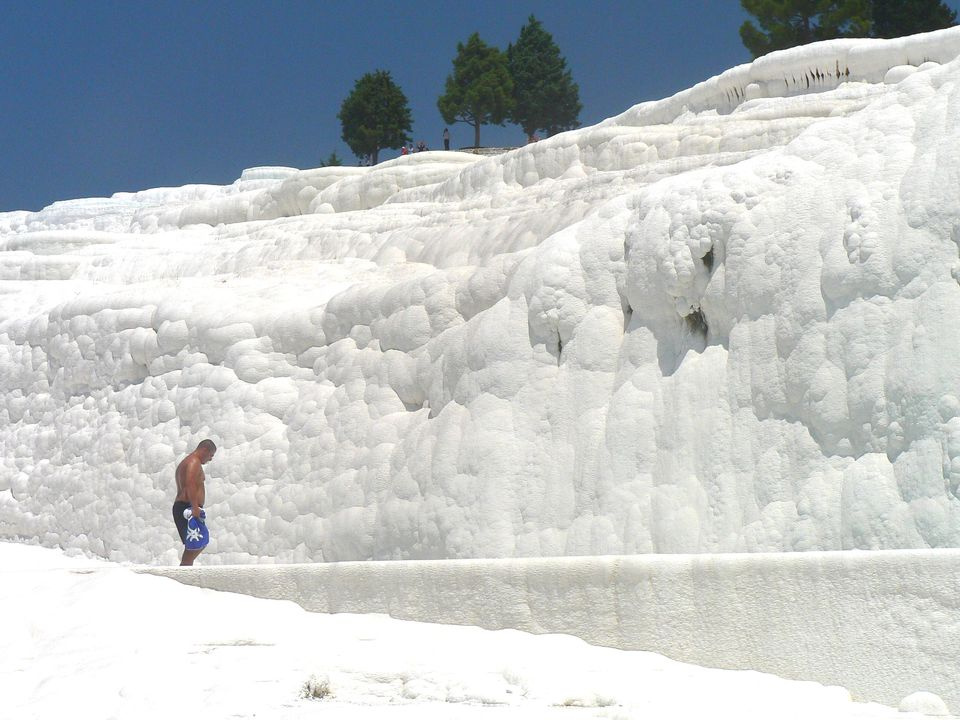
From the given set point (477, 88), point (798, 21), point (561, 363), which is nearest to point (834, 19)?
point (798, 21)

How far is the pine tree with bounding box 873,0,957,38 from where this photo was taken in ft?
104

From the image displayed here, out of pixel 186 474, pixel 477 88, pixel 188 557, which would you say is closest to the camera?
pixel 188 557

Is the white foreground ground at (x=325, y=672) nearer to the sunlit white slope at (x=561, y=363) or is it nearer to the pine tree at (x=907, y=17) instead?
the sunlit white slope at (x=561, y=363)

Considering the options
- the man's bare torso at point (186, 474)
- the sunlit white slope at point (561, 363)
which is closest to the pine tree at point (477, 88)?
the sunlit white slope at point (561, 363)

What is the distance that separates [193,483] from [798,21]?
27239 millimetres

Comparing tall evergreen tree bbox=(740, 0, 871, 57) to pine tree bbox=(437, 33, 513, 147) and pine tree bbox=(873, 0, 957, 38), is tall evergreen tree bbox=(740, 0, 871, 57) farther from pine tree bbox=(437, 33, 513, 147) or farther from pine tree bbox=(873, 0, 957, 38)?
pine tree bbox=(437, 33, 513, 147)

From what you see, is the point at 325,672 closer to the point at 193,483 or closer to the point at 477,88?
the point at 193,483

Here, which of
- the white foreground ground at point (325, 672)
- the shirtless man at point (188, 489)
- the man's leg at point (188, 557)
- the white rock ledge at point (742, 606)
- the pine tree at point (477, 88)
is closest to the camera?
the white foreground ground at point (325, 672)

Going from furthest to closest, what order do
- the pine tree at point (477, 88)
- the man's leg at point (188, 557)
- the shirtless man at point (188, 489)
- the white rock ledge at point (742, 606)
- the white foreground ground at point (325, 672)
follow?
the pine tree at point (477, 88) < the shirtless man at point (188, 489) < the man's leg at point (188, 557) < the white rock ledge at point (742, 606) < the white foreground ground at point (325, 672)

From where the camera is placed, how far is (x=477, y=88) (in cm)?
4169

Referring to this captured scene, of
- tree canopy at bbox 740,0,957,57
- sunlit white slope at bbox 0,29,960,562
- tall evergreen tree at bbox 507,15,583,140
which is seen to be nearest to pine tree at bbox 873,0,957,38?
tree canopy at bbox 740,0,957,57

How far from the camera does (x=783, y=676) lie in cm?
450

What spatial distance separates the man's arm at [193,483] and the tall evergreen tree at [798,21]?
2578 centimetres

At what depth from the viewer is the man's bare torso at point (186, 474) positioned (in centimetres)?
825
